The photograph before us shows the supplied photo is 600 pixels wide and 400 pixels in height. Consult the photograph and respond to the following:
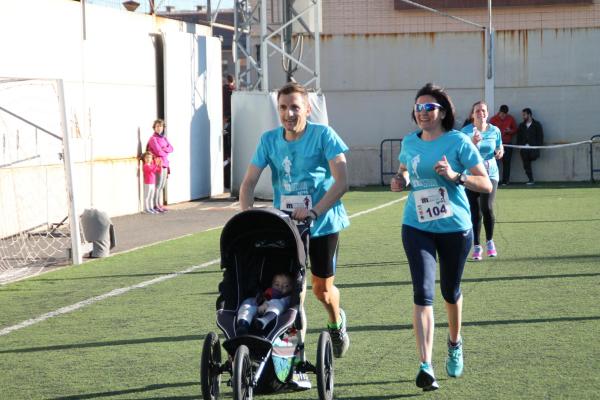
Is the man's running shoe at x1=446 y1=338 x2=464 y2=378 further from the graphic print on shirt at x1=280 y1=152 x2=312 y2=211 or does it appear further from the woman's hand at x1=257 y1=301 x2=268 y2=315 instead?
the woman's hand at x1=257 y1=301 x2=268 y2=315

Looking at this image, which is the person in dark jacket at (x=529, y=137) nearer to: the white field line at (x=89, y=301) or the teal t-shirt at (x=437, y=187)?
the white field line at (x=89, y=301)

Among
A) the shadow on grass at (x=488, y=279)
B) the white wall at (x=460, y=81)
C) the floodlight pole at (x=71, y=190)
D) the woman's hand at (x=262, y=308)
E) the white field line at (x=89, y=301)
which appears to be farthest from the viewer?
the white wall at (x=460, y=81)

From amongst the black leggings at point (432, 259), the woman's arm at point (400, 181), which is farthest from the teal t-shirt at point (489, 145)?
the black leggings at point (432, 259)

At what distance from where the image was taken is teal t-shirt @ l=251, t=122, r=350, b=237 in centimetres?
743

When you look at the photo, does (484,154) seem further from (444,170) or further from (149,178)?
(149,178)

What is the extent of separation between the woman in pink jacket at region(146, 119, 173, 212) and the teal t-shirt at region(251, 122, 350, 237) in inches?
620

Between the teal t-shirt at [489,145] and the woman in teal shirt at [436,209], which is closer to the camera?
the woman in teal shirt at [436,209]

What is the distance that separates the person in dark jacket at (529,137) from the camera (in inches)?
1156

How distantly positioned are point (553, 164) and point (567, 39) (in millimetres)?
3186

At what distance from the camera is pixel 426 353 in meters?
7.09

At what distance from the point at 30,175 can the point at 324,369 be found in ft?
41.5

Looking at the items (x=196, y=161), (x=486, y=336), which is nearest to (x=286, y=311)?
(x=486, y=336)

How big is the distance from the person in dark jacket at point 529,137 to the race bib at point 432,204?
2256 cm

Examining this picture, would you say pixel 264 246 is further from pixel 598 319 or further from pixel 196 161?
pixel 196 161
